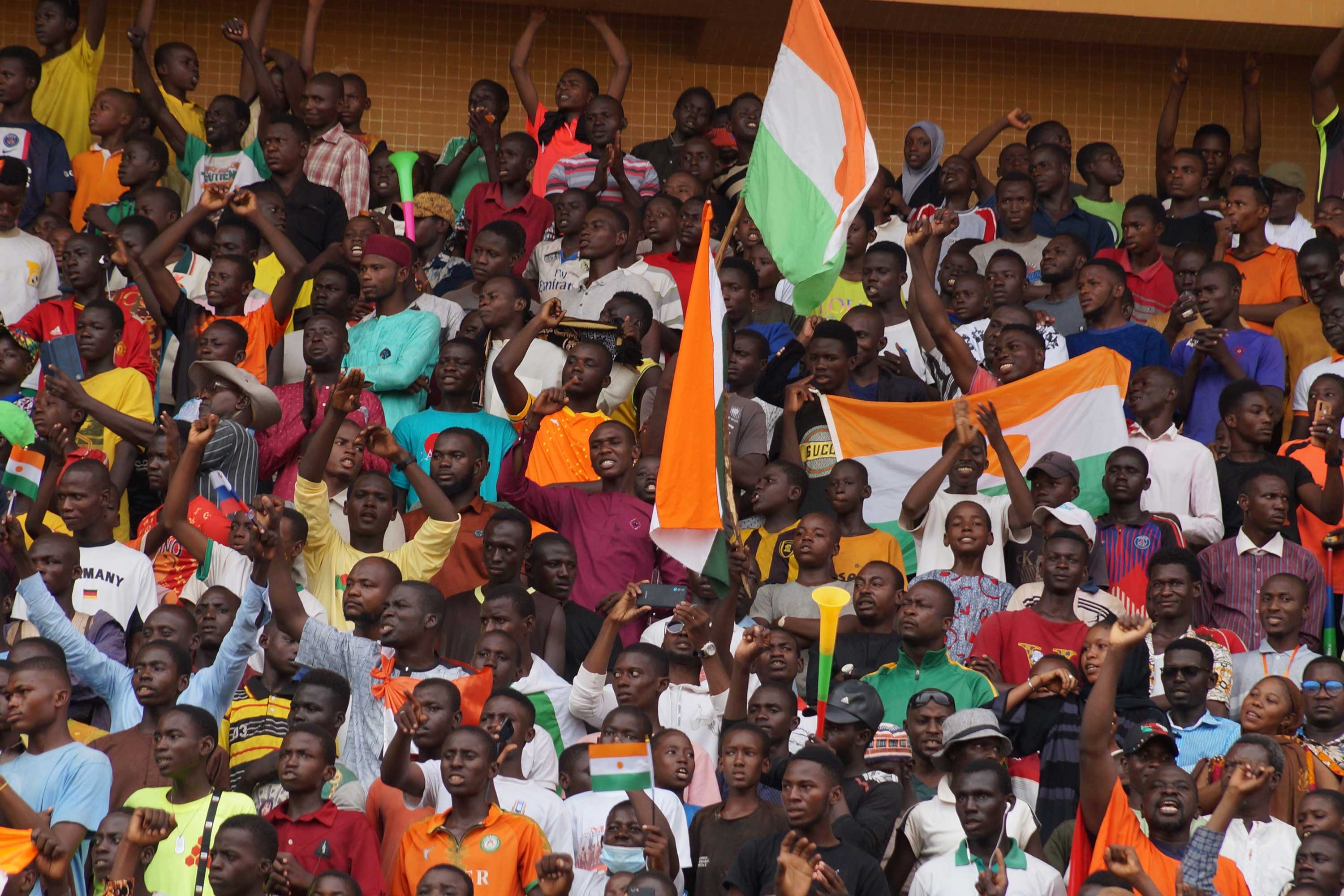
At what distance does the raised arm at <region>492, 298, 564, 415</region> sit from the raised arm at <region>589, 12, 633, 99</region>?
326 centimetres

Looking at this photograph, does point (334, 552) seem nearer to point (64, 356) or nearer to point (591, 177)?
point (64, 356)

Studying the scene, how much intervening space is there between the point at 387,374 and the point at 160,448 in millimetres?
1323

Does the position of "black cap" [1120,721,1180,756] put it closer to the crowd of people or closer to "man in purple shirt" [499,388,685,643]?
the crowd of people

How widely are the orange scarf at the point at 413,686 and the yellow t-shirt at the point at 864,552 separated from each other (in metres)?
1.98

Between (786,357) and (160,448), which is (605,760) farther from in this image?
(786,357)

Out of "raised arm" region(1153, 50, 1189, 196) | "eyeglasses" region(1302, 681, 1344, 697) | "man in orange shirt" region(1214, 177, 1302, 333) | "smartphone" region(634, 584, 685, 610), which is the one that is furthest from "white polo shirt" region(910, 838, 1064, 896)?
"raised arm" region(1153, 50, 1189, 196)

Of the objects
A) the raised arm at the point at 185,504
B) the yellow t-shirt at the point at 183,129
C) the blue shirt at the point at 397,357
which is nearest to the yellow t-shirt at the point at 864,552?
the blue shirt at the point at 397,357

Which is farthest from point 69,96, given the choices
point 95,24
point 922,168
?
point 922,168

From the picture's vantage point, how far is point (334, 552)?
353 inches

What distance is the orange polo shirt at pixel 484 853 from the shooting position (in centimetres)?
714

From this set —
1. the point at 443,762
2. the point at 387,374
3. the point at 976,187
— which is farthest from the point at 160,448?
the point at 976,187

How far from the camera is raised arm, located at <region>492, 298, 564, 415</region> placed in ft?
31.4

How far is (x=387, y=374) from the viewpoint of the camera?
10312mm

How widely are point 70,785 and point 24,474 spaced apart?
2482mm
